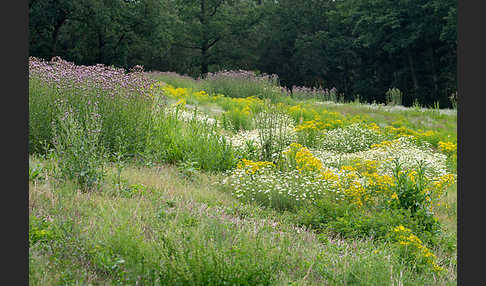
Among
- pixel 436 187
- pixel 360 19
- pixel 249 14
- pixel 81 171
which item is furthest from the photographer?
pixel 249 14

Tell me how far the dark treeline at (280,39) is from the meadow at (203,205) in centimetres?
1796

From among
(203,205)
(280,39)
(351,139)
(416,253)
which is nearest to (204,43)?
(280,39)

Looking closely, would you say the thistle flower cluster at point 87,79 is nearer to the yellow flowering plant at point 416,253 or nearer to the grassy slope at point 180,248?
the grassy slope at point 180,248

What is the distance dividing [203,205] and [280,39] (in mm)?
27386

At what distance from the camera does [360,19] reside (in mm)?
26219

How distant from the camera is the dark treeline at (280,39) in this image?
79.9 ft

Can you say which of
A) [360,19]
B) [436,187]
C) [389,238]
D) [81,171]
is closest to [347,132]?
[436,187]

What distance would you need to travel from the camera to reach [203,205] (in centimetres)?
432

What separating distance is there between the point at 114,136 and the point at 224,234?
10.8 ft

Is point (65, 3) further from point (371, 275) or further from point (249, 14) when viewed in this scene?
point (371, 275)

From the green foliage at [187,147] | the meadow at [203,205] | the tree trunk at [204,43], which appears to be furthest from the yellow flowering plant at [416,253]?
the tree trunk at [204,43]

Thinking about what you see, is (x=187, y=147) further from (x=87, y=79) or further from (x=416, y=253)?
(x=416, y=253)

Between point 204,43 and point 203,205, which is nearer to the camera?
point 203,205

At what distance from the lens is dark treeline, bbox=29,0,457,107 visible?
2436cm
